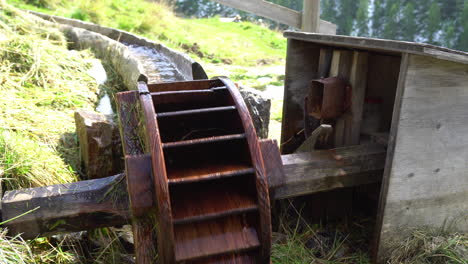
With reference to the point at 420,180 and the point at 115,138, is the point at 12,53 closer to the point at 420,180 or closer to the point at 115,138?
the point at 115,138

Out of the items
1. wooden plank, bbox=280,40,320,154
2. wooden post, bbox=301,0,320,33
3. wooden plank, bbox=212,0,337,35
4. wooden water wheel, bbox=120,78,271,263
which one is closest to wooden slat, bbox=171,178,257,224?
wooden water wheel, bbox=120,78,271,263

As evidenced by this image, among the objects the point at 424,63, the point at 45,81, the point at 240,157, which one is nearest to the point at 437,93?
the point at 424,63

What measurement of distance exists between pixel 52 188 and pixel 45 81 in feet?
8.89

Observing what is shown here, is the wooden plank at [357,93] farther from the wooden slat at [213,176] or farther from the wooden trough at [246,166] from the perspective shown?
the wooden slat at [213,176]

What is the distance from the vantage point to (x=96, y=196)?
7.64ft

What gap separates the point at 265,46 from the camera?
1426 centimetres

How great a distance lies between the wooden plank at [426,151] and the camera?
98.3 inches

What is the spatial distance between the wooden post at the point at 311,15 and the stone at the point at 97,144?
3.30m

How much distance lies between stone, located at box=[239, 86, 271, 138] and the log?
3.01 ft

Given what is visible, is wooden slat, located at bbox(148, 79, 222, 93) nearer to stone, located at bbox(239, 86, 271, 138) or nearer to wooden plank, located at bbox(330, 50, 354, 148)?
stone, located at bbox(239, 86, 271, 138)

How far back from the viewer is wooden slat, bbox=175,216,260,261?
6.79 feet

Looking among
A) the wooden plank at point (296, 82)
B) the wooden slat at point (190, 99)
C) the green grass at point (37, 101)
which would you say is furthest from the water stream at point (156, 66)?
the wooden slat at point (190, 99)

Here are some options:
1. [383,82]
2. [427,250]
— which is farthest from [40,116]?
[427,250]

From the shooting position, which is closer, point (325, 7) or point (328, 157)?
point (328, 157)
